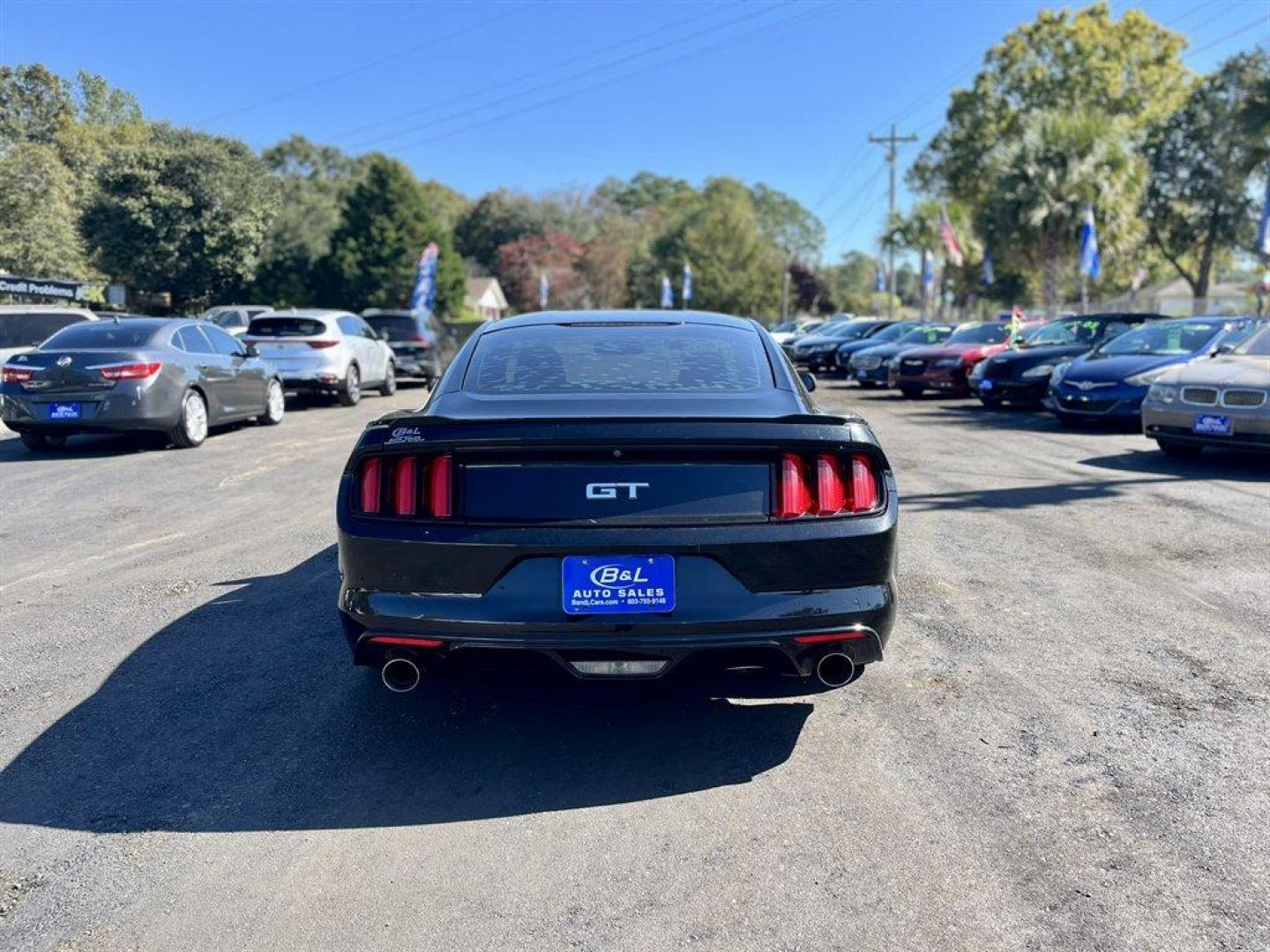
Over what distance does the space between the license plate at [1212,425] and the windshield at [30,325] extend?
13.2 m

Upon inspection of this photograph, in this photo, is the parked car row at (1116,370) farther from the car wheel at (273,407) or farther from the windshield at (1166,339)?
the car wheel at (273,407)

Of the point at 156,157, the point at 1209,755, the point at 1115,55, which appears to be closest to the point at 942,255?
the point at 1115,55

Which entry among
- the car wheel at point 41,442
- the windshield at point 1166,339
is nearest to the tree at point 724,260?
the windshield at point 1166,339

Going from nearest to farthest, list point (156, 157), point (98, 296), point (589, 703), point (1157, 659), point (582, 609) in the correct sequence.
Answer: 1. point (582, 609)
2. point (589, 703)
3. point (1157, 659)
4. point (98, 296)
5. point (156, 157)

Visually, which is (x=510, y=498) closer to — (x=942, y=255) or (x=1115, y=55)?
(x=1115, y=55)

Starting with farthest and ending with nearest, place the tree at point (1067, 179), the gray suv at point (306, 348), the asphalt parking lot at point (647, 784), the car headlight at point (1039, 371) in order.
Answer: the tree at point (1067, 179)
the gray suv at point (306, 348)
the car headlight at point (1039, 371)
the asphalt parking lot at point (647, 784)

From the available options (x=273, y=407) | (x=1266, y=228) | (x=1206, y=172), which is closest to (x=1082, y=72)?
(x=1206, y=172)

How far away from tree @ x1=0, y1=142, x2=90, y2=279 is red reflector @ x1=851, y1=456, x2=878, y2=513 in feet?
117

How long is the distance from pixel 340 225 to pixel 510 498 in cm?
5656

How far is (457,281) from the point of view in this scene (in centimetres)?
6138

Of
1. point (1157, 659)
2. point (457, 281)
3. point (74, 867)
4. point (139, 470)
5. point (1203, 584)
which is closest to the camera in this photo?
point (74, 867)

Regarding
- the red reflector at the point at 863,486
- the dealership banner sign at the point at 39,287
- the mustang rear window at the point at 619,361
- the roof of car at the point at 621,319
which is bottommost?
the red reflector at the point at 863,486

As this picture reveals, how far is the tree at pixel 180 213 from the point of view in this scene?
137 feet

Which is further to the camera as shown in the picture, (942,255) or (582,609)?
(942,255)
